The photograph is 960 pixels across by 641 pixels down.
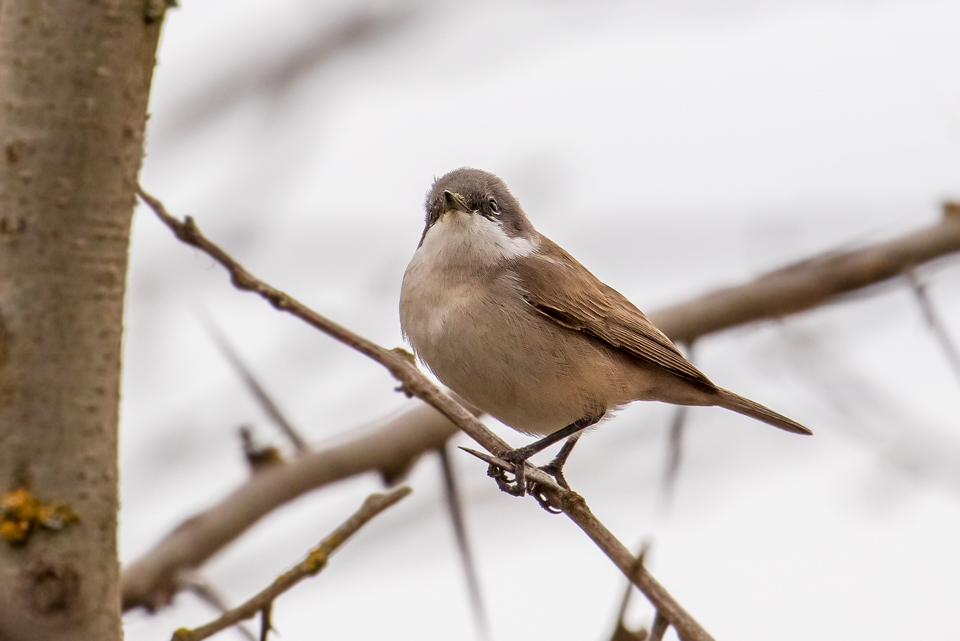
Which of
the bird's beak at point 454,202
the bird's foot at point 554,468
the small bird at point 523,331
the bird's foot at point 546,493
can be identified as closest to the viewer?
the bird's foot at point 546,493

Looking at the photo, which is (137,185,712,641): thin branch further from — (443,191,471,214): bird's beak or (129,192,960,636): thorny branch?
(443,191,471,214): bird's beak

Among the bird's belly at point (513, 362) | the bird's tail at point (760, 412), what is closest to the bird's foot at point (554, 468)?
the bird's belly at point (513, 362)

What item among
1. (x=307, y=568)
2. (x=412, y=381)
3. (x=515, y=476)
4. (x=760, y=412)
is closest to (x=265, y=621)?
(x=307, y=568)

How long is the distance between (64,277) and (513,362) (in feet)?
7.77

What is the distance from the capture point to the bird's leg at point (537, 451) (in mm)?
3082

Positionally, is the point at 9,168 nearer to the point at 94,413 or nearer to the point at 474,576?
the point at 94,413

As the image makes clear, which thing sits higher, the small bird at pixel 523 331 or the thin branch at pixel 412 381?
the small bird at pixel 523 331

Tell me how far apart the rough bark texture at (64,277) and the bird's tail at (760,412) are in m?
3.39

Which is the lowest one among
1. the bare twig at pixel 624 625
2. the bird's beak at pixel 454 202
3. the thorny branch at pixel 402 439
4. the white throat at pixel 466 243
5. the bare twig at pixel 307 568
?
the bare twig at pixel 624 625

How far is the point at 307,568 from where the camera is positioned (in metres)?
2.32

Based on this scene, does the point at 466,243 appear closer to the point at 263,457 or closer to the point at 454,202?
the point at 454,202

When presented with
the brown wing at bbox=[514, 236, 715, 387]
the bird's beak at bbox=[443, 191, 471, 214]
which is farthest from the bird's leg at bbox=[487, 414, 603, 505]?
the bird's beak at bbox=[443, 191, 471, 214]

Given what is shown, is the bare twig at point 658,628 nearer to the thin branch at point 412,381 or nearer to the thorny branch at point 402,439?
the thin branch at point 412,381

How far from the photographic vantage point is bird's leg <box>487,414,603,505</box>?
10.1 feet
